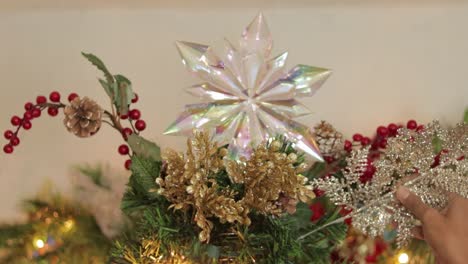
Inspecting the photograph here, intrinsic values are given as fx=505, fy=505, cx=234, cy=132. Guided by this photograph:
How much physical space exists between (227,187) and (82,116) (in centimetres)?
20

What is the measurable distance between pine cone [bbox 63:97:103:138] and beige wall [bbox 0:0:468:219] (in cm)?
22

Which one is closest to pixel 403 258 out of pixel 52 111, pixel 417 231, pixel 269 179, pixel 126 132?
pixel 417 231

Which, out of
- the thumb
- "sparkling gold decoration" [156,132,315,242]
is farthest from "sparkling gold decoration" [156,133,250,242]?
the thumb

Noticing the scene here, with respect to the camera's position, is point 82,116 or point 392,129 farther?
point 392,129

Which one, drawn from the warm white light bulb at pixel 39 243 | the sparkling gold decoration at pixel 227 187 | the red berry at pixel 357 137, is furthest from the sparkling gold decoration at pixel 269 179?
the warm white light bulb at pixel 39 243

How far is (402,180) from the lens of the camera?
641mm

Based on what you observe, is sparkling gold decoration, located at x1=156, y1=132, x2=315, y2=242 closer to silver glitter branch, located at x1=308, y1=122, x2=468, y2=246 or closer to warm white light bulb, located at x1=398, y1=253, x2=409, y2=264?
silver glitter branch, located at x1=308, y1=122, x2=468, y2=246

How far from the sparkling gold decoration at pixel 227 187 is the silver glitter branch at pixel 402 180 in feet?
0.30

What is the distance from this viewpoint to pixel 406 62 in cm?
86

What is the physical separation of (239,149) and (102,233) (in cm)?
27

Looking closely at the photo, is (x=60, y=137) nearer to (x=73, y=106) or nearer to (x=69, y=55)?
(x=69, y=55)

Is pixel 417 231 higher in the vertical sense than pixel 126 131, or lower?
lower

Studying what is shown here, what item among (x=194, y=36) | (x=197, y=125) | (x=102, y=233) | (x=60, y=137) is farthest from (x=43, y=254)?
(x=194, y=36)

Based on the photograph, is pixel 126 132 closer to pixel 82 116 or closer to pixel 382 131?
pixel 82 116
